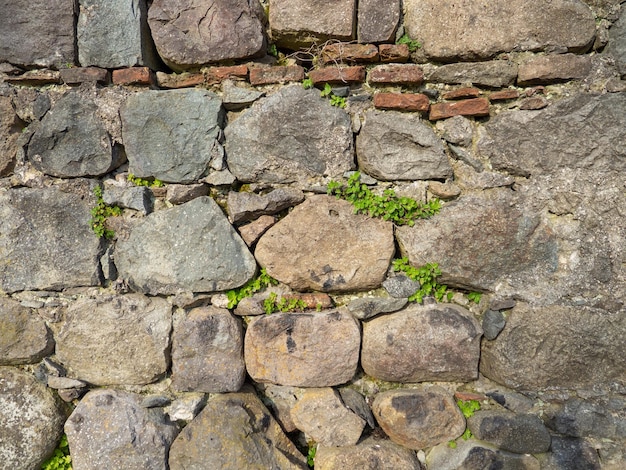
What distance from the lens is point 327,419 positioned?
6.39ft

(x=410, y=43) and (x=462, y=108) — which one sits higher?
(x=410, y=43)

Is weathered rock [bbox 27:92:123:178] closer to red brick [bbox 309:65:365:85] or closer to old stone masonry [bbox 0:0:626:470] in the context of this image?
old stone masonry [bbox 0:0:626:470]

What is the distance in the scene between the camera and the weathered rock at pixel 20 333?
2.06 meters

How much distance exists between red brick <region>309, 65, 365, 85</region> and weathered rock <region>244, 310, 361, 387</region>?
1141 millimetres

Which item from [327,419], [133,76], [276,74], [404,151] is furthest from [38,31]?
[327,419]

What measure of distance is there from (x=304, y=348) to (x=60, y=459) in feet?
4.43

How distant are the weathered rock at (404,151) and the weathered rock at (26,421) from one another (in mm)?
2019

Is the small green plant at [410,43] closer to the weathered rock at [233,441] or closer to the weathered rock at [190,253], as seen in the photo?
the weathered rock at [190,253]

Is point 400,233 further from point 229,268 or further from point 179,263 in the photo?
point 179,263

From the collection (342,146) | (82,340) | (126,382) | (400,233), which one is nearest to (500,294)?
(400,233)

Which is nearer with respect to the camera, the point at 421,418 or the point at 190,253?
the point at 421,418

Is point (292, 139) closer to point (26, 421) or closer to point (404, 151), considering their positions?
point (404, 151)

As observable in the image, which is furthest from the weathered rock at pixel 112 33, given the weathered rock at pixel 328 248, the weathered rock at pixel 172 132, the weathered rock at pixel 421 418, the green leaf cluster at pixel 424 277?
the weathered rock at pixel 421 418

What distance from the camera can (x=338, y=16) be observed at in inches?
78.6
